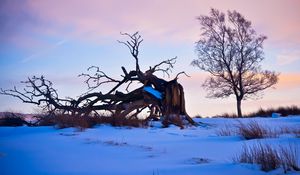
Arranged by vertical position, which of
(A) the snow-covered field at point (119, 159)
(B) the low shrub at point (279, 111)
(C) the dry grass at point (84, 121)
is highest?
(B) the low shrub at point (279, 111)

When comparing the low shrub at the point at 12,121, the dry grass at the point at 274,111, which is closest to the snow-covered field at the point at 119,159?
the low shrub at the point at 12,121

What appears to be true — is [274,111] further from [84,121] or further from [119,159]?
[119,159]

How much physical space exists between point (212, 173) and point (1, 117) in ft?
39.3

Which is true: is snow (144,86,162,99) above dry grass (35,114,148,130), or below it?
above

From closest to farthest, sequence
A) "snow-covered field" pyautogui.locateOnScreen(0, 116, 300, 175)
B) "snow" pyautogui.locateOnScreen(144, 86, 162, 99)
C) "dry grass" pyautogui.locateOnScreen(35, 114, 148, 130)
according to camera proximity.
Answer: "snow-covered field" pyautogui.locateOnScreen(0, 116, 300, 175) → "dry grass" pyautogui.locateOnScreen(35, 114, 148, 130) → "snow" pyautogui.locateOnScreen(144, 86, 162, 99)

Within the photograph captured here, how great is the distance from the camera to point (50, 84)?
13.5 meters

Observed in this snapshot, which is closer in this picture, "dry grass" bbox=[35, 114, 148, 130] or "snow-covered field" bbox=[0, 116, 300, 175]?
"snow-covered field" bbox=[0, 116, 300, 175]

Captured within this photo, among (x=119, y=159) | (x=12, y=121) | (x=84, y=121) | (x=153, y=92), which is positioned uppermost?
(x=153, y=92)

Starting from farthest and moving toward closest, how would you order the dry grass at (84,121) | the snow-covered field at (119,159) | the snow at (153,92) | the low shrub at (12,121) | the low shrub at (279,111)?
the low shrub at (279,111) < the snow at (153,92) < the low shrub at (12,121) < the dry grass at (84,121) < the snow-covered field at (119,159)

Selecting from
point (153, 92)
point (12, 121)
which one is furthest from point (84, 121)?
point (12, 121)

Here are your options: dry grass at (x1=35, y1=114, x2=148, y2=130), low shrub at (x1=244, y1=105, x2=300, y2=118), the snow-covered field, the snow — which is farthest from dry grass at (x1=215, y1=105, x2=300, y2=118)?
the snow-covered field

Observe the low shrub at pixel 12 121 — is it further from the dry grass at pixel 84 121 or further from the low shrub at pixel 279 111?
the low shrub at pixel 279 111

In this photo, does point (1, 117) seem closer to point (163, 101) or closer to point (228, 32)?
point (163, 101)

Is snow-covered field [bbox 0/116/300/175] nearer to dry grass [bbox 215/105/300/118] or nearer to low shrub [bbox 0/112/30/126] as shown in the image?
low shrub [bbox 0/112/30/126]
